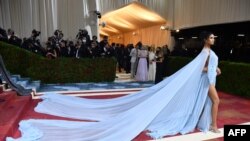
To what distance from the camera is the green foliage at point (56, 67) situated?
863 centimetres

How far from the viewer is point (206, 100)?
4176mm

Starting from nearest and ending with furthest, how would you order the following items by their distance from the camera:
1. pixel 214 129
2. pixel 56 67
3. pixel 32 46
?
pixel 214 129 → pixel 56 67 → pixel 32 46

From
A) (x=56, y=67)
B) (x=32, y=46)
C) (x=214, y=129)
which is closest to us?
(x=214, y=129)

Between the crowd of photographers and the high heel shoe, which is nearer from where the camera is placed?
the high heel shoe

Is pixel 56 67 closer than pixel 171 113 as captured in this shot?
No

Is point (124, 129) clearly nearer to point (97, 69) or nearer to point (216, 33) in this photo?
point (97, 69)

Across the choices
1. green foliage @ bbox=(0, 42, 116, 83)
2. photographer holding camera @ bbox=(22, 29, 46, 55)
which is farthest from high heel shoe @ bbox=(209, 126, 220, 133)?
photographer holding camera @ bbox=(22, 29, 46, 55)

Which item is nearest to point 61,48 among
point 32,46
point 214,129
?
point 32,46

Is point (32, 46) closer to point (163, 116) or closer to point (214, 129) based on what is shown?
point (163, 116)

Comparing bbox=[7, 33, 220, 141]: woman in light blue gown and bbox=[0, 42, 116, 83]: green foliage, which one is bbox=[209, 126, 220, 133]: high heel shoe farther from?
bbox=[0, 42, 116, 83]: green foliage

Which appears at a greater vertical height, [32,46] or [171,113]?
[32,46]

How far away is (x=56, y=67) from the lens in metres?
9.52

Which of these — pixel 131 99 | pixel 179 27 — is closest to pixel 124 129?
pixel 131 99

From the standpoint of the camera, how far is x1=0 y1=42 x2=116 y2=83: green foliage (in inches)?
A: 340
